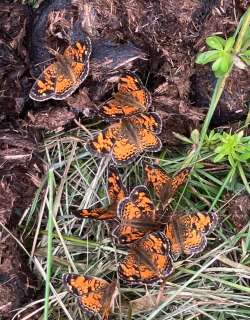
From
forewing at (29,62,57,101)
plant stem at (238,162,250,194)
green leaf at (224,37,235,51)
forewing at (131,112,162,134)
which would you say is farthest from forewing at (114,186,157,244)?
green leaf at (224,37,235,51)

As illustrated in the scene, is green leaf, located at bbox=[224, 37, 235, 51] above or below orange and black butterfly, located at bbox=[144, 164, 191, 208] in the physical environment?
above

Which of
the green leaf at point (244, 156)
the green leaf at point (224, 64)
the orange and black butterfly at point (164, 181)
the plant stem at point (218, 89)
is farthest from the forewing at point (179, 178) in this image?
the green leaf at point (224, 64)

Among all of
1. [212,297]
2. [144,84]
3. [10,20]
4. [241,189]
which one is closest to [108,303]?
[212,297]

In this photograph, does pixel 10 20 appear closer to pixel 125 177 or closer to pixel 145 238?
pixel 125 177

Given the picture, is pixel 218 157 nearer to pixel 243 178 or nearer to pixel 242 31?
pixel 243 178

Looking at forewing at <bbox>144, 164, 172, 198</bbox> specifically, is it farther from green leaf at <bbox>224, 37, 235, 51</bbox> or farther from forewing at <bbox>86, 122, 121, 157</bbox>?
green leaf at <bbox>224, 37, 235, 51</bbox>
